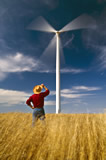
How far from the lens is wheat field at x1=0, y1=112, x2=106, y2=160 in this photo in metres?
6.28

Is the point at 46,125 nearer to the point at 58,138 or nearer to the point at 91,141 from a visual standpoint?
the point at 58,138

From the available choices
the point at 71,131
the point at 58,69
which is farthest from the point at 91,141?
the point at 58,69

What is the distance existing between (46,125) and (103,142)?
249 centimetres


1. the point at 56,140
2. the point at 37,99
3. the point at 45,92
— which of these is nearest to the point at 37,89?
the point at 45,92

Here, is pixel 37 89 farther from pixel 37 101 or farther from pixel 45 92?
pixel 37 101

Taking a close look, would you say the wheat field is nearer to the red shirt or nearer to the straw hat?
the red shirt

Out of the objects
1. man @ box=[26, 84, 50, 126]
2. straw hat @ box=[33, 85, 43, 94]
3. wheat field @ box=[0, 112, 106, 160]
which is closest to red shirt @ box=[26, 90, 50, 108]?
man @ box=[26, 84, 50, 126]

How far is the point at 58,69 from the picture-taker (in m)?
20.5

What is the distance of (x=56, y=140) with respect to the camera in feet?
22.8

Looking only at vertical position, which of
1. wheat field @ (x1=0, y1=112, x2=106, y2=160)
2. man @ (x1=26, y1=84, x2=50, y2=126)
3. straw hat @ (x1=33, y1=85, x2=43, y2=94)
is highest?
straw hat @ (x1=33, y1=85, x2=43, y2=94)

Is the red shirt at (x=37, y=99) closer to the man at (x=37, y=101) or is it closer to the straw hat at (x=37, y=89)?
the man at (x=37, y=101)

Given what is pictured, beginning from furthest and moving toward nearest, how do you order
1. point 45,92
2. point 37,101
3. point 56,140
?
point 45,92, point 37,101, point 56,140

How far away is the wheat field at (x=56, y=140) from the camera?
628 centimetres

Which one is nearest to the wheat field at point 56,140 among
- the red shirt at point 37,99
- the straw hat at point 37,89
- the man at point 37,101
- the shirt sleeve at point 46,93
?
the man at point 37,101
